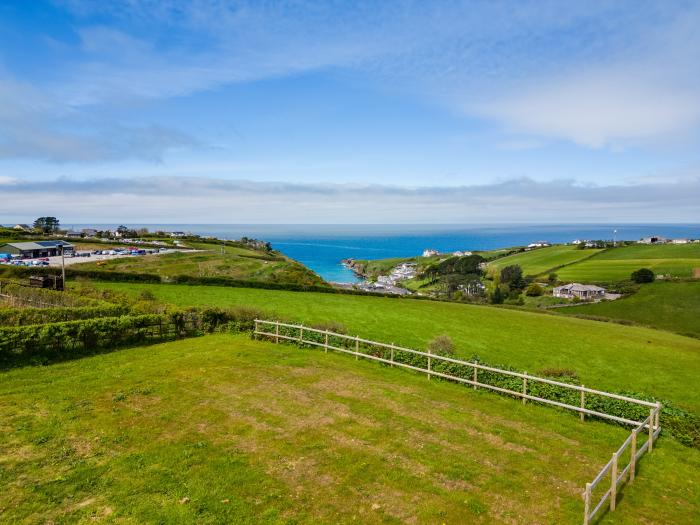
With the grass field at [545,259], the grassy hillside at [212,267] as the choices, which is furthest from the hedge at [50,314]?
the grass field at [545,259]

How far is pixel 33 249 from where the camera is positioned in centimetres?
7544

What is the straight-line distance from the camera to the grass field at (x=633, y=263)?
90.9 meters

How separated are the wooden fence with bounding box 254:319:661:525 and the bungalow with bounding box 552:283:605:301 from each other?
2784 inches

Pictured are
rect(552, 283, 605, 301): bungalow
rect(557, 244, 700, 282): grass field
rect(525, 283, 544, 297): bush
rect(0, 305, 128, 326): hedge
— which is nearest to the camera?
rect(0, 305, 128, 326): hedge

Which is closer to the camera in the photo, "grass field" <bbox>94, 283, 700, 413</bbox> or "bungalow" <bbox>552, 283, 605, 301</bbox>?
"grass field" <bbox>94, 283, 700, 413</bbox>

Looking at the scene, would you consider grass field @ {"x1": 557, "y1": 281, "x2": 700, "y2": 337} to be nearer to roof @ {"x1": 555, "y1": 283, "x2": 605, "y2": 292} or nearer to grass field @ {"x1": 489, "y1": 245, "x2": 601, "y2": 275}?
roof @ {"x1": 555, "y1": 283, "x2": 605, "y2": 292}

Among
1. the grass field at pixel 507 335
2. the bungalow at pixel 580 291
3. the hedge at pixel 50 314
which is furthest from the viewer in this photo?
the bungalow at pixel 580 291

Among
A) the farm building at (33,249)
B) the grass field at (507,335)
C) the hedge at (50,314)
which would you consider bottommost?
the grass field at (507,335)

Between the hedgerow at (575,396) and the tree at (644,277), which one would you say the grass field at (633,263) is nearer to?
the tree at (644,277)

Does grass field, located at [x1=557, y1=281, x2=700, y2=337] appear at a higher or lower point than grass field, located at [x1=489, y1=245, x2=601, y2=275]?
lower

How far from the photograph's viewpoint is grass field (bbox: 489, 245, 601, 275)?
401ft

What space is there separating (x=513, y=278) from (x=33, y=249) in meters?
110

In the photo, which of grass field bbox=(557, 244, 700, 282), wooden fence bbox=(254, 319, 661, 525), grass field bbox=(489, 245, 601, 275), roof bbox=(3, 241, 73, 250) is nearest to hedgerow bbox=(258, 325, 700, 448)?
wooden fence bbox=(254, 319, 661, 525)

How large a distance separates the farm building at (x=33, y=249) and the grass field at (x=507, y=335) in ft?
150
